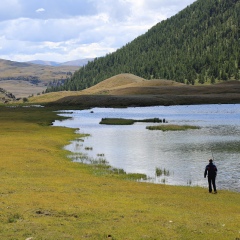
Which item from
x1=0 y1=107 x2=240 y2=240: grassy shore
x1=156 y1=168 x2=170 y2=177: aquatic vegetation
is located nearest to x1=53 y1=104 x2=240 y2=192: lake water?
x1=156 y1=168 x2=170 y2=177: aquatic vegetation

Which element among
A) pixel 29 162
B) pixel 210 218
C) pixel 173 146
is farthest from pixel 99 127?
pixel 210 218

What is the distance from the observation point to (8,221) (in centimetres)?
2611

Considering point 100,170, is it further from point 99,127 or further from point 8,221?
point 99,127

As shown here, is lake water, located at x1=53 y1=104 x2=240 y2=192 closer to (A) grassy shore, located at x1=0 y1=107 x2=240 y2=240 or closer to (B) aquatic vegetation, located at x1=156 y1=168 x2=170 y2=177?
(B) aquatic vegetation, located at x1=156 y1=168 x2=170 y2=177

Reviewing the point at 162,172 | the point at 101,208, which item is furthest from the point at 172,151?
the point at 101,208

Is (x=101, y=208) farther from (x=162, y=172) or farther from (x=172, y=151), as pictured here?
(x=172, y=151)

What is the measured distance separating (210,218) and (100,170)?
79.9 feet

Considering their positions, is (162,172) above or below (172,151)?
below

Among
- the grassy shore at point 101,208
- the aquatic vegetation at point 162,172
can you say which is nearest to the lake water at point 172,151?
the aquatic vegetation at point 162,172

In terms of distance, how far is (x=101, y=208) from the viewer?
29906 millimetres

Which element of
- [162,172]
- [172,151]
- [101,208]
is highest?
[101,208]

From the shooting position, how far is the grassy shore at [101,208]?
24250 millimetres

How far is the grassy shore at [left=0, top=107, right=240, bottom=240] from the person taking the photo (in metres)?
24.2

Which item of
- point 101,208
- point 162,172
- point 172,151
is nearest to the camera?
point 101,208
